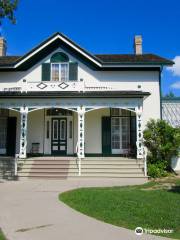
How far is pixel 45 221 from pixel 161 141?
10323mm

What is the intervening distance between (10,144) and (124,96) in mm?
7996

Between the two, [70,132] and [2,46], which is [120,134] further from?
[2,46]

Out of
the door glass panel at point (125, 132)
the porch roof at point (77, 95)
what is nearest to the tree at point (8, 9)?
the porch roof at point (77, 95)

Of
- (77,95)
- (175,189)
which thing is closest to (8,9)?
(77,95)

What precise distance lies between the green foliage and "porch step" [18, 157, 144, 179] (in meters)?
1.09

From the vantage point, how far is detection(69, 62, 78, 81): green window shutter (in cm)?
1942

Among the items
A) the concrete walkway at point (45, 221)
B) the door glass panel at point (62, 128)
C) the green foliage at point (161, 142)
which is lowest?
the concrete walkway at point (45, 221)

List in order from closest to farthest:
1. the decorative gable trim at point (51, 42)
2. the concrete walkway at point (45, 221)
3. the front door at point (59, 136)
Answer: the concrete walkway at point (45, 221) < the front door at point (59, 136) < the decorative gable trim at point (51, 42)

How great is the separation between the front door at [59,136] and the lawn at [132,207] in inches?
333

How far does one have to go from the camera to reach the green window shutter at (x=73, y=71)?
63.7 ft

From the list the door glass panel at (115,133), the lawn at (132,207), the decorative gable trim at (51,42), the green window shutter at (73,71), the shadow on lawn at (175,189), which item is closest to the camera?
the lawn at (132,207)

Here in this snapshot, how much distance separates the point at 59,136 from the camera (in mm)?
18906

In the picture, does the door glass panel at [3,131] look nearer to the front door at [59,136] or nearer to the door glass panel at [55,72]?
the front door at [59,136]

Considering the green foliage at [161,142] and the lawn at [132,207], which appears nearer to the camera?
the lawn at [132,207]
